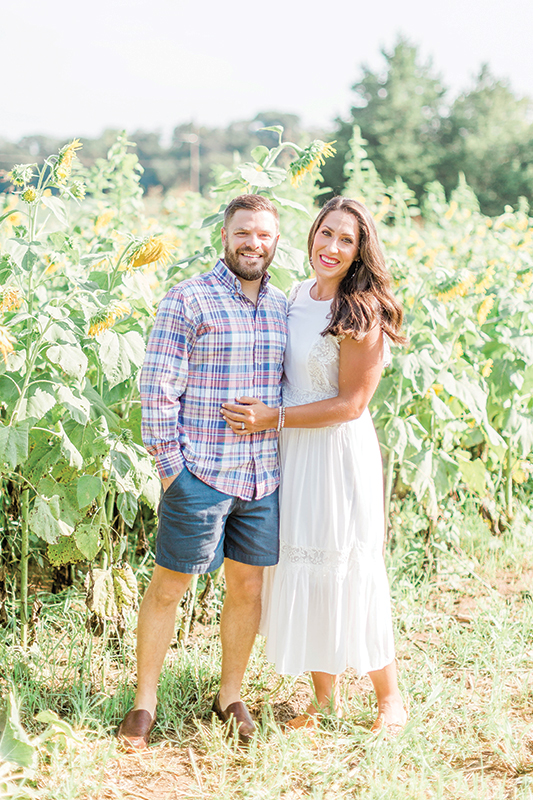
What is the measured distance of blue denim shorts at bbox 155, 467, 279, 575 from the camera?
2.29m

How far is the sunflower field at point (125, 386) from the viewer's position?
7.80 feet

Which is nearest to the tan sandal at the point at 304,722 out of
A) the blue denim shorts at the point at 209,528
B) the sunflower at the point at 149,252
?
the blue denim shorts at the point at 209,528

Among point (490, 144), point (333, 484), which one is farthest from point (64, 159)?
point (490, 144)

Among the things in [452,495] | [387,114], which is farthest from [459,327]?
[387,114]

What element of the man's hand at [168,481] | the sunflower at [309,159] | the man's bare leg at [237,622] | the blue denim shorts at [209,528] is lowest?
the man's bare leg at [237,622]

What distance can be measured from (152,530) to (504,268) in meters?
2.42

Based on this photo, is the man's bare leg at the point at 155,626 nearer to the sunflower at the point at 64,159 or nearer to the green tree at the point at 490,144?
the sunflower at the point at 64,159

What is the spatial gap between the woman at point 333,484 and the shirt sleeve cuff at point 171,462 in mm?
327

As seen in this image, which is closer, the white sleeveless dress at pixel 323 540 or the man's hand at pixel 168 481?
the man's hand at pixel 168 481

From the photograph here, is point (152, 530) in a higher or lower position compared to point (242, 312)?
lower

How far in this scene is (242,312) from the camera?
2.33 metres

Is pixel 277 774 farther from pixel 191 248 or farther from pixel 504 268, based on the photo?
pixel 191 248

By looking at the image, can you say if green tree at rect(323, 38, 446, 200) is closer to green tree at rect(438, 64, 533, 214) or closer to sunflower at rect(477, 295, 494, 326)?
green tree at rect(438, 64, 533, 214)

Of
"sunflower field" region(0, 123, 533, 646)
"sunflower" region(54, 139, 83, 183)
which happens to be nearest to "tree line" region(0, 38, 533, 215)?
"sunflower field" region(0, 123, 533, 646)
